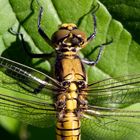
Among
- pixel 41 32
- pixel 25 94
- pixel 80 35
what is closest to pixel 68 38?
pixel 80 35

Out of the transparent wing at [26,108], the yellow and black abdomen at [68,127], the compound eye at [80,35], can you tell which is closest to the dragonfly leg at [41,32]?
the compound eye at [80,35]

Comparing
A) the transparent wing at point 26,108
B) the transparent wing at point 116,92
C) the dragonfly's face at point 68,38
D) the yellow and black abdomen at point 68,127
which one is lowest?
the yellow and black abdomen at point 68,127

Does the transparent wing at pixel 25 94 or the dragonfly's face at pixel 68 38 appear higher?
the dragonfly's face at pixel 68 38

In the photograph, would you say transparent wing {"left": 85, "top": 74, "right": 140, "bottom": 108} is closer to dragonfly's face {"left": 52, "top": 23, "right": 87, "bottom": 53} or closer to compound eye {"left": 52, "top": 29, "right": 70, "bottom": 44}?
dragonfly's face {"left": 52, "top": 23, "right": 87, "bottom": 53}

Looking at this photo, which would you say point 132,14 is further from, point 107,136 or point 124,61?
point 107,136

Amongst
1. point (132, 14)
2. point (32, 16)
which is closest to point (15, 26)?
point (32, 16)

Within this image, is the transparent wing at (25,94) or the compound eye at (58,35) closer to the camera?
the transparent wing at (25,94)

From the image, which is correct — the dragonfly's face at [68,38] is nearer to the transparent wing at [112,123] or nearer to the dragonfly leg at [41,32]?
the dragonfly leg at [41,32]
